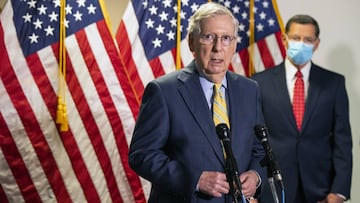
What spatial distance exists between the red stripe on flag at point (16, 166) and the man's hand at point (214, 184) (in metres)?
1.49

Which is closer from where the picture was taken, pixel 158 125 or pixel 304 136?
pixel 158 125

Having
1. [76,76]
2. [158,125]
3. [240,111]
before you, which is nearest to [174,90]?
[158,125]

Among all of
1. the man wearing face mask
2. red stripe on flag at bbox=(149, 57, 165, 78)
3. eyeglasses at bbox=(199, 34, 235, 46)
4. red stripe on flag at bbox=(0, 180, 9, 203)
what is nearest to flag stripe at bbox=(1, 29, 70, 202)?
red stripe on flag at bbox=(0, 180, 9, 203)

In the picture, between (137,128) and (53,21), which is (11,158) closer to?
(53,21)

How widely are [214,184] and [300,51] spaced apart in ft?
4.74

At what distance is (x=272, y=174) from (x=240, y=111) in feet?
1.20

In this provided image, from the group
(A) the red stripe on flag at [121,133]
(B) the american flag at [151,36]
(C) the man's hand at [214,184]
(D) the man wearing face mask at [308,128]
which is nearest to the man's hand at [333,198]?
(D) the man wearing face mask at [308,128]

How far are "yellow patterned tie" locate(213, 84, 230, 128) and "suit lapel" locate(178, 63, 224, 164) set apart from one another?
29 millimetres

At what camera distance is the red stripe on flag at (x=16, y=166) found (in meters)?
2.77

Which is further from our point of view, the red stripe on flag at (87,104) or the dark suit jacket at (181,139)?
the red stripe on flag at (87,104)

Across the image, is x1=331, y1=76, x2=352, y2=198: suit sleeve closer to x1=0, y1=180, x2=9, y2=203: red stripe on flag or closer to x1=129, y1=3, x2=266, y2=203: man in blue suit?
x1=129, y1=3, x2=266, y2=203: man in blue suit

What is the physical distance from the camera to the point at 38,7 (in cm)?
279

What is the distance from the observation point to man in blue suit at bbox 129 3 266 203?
1.71 m

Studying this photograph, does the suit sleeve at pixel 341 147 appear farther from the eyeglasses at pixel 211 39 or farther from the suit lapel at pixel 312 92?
the eyeglasses at pixel 211 39
